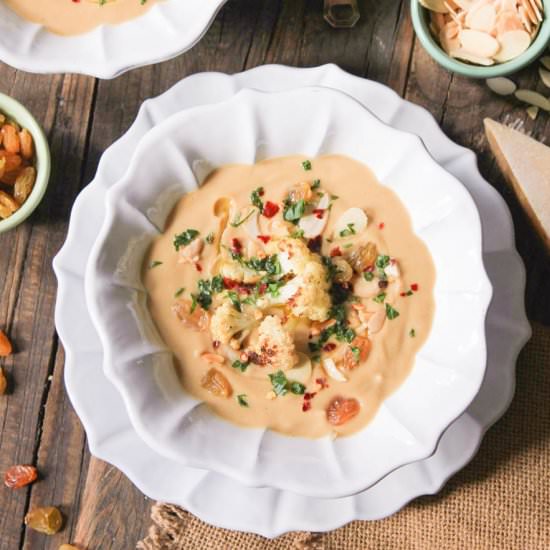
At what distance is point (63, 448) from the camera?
2.92 m

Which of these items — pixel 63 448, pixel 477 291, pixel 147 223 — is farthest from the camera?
pixel 63 448

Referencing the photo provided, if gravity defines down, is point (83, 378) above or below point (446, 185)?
below

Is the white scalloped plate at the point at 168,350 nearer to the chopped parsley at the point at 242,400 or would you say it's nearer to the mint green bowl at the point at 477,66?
the chopped parsley at the point at 242,400

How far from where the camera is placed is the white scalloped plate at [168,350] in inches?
90.3

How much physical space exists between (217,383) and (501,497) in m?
0.97

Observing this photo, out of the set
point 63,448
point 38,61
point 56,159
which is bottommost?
point 63,448

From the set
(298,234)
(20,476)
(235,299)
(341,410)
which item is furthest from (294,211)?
(20,476)

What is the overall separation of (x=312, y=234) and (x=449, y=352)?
19.5 inches

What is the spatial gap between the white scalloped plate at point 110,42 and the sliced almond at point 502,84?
905 millimetres

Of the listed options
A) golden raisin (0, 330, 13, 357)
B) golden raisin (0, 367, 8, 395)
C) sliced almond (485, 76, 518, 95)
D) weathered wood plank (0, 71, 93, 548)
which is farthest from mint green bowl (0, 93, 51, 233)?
sliced almond (485, 76, 518, 95)

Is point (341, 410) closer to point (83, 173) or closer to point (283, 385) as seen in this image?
point (283, 385)

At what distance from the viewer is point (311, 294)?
234 cm

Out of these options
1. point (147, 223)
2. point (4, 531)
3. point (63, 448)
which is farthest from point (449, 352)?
point (4, 531)

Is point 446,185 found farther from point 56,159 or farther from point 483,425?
point 56,159
